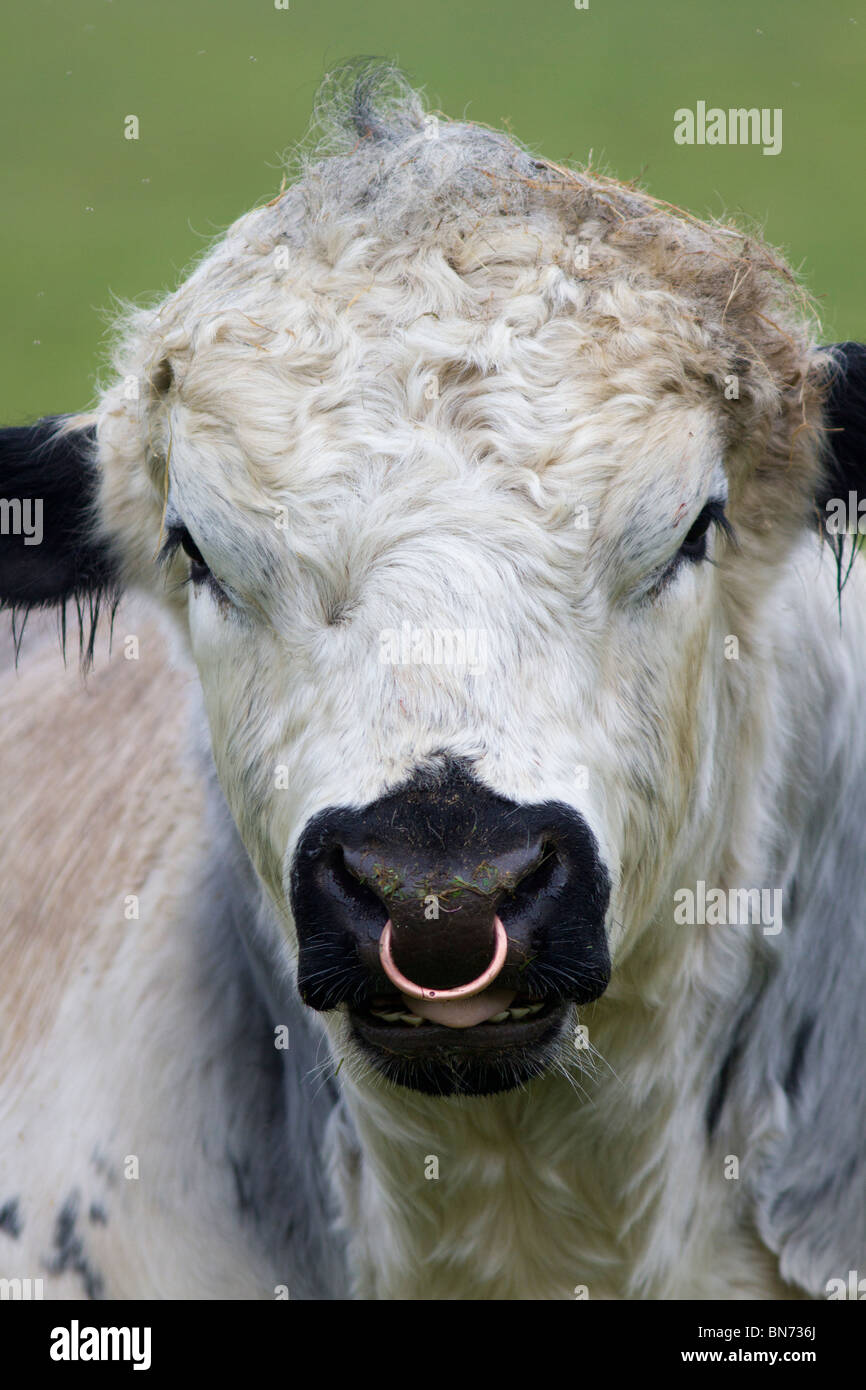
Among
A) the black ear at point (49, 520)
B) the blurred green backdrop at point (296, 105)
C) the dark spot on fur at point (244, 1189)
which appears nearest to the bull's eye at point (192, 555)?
the black ear at point (49, 520)

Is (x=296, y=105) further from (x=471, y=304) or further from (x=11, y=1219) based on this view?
(x=11, y=1219)

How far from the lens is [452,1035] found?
2.67m

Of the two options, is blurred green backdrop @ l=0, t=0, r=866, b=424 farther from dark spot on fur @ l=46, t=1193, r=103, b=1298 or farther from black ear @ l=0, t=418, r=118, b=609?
dark spot on fur @ l=46, t=1193, r=103, b=1298

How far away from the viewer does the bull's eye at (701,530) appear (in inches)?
124

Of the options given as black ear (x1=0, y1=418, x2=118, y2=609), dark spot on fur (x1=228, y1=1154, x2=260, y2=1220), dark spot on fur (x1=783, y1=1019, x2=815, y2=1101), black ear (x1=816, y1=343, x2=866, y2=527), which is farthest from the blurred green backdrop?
dark spot on fur (x1=783, y1=1019, x2=815, y2=1101)

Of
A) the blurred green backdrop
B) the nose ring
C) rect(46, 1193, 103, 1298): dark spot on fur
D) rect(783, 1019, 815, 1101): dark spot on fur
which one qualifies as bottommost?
rect(46, 1193, 103, 1298): dark spot on fur

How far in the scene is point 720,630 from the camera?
11.2 ft

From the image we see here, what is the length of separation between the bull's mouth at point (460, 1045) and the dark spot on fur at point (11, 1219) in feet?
5.37

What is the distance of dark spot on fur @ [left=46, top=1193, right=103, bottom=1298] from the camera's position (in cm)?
389

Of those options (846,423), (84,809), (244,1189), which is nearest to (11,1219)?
(244,1189)

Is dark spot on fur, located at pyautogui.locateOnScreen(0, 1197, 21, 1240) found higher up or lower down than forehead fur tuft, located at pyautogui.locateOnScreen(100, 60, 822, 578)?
lower down

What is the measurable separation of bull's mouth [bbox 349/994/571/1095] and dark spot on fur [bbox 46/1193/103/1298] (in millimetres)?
1511

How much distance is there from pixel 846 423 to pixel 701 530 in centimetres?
55

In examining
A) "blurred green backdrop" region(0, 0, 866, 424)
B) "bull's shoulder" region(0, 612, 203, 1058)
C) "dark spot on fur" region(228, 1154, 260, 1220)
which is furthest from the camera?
"blurred green backdrop" region(0, 0, 866, 424)
